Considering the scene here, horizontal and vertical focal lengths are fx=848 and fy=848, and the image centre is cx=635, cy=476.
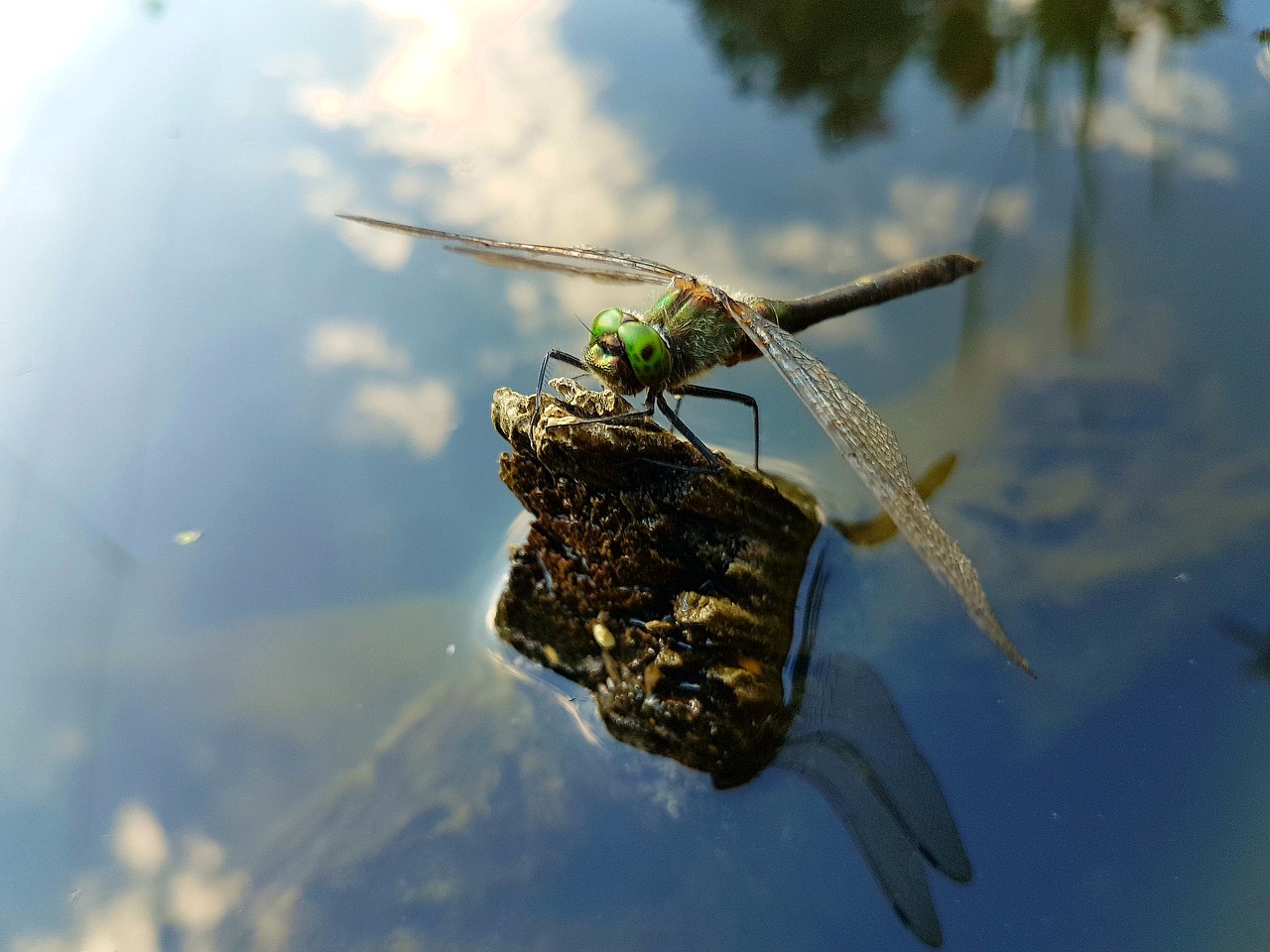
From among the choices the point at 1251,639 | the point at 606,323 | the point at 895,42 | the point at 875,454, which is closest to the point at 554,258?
the point at 606,323

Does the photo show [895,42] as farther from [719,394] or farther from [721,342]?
[719,394]

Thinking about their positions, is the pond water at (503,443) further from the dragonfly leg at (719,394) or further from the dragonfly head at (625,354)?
the dragonfly head at (625,354)

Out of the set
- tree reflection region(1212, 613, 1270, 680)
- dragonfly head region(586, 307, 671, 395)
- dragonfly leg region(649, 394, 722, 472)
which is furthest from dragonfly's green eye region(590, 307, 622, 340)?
tree reflection region(1212, 613, 1270, 680)

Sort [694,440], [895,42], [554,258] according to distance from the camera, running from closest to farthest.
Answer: [694,440] < [554,258] < [895,42]

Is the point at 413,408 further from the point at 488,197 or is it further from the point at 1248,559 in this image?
the point at 1248,559

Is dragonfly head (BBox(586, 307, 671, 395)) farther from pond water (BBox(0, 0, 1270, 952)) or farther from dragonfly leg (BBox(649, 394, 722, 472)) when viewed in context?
pond water (BBox(0, 0, 1270, 952))

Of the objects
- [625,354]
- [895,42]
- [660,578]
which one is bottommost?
[660,578]

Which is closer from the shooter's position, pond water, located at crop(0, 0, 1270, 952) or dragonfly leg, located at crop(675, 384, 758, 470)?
pond water, located at crop(0, 0, 1270, 952)
